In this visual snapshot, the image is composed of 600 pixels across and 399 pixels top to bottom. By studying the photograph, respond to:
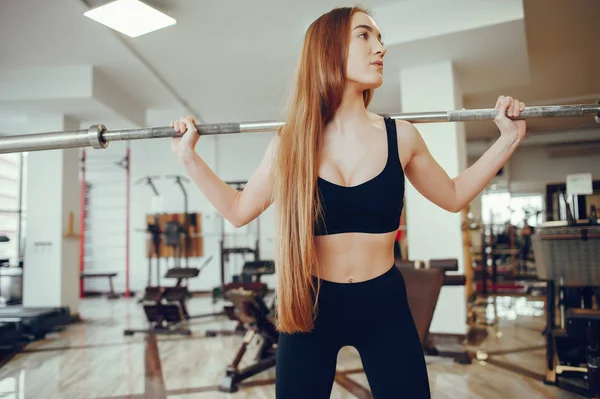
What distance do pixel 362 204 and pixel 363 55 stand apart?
1.22 feet

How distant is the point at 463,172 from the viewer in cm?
119

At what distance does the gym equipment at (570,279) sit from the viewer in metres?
2.92

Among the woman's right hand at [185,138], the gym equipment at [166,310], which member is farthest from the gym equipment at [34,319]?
the woman's right hand at [185,138]

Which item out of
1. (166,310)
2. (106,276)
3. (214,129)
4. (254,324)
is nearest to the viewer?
(214,129)

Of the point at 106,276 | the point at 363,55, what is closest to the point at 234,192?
the point at 363,55

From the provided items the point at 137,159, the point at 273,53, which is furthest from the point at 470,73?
the point at 137,159

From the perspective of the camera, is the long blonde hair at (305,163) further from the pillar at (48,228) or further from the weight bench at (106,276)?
the weight bench at (106,276)

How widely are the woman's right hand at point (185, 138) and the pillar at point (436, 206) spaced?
3.29 meters

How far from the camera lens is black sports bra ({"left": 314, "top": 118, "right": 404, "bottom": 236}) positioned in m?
1.01

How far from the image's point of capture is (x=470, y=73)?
482cm

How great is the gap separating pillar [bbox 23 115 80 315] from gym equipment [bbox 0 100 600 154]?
471 cm

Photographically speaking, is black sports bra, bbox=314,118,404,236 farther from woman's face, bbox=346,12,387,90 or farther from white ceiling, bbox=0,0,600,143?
white ceiling, bbox=0,0,600,143

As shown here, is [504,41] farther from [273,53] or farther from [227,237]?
[227,237]

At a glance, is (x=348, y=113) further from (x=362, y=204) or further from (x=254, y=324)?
(x=254, y=324)
